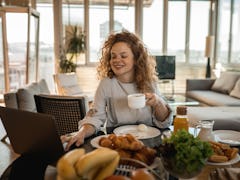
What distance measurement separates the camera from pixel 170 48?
691cm

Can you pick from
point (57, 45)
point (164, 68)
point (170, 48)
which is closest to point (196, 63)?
point (170, 48)

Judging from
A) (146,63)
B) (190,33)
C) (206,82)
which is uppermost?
(190,33)

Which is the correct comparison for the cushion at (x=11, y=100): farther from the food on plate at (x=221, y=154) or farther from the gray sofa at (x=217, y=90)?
the gray sofa at (x=217, y=90)

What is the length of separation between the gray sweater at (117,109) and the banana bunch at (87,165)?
96 centimetres

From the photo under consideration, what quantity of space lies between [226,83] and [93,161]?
4.72 meters

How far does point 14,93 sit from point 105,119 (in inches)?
67.4

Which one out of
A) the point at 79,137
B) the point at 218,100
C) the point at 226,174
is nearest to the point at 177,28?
the point at 218,100

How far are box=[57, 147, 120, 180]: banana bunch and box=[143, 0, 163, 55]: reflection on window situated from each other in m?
6.25

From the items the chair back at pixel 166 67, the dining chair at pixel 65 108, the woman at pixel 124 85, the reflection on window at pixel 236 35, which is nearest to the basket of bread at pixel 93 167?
the woman at pixel 124 85

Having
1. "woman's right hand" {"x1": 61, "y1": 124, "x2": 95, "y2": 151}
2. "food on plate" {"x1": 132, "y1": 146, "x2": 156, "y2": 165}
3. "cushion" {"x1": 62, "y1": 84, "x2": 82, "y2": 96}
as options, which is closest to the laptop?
"woman's right hand" {"x1": 61, "y1": 124, "x2": 95, "y2": 151}

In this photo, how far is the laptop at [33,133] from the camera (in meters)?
0.99

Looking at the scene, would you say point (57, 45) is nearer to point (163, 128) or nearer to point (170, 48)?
point (170, 48)

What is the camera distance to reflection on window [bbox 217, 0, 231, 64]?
6.18 meters

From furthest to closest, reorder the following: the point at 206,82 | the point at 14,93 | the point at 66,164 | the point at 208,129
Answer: the point at 206,82 → the point at 14,93 → the point at 208,129 → the point at 66,164
